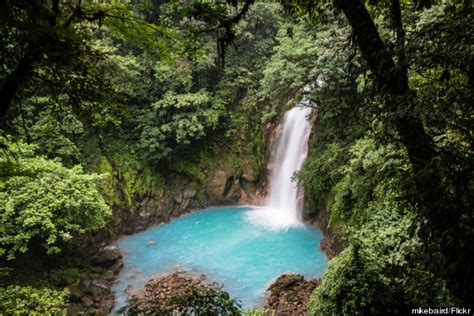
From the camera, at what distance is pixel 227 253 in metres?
11.9

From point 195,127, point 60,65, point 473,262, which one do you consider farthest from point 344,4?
point 195,127

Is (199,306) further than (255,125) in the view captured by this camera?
No

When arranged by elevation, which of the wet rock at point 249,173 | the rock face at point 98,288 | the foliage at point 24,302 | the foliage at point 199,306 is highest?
the wet rock at point 249,173

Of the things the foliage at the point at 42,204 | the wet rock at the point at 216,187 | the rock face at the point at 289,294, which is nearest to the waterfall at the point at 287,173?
the wet rock at the point at 216,187

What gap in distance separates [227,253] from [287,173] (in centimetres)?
516

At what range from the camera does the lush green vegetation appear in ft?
9.66

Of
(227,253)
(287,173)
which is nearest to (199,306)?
(227,253)

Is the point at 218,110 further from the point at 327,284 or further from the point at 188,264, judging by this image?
the point at 327,284

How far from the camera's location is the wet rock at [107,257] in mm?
11305

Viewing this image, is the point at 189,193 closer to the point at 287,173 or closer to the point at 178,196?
the point at 178,196

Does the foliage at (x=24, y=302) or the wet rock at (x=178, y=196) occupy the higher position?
the wet rock at (x=178, y=196)

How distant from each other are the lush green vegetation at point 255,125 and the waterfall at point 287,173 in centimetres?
104

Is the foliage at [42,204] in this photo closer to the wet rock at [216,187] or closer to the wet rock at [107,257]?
the wet rock at [107,257]

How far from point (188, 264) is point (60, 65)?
9.39m
